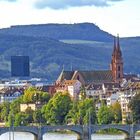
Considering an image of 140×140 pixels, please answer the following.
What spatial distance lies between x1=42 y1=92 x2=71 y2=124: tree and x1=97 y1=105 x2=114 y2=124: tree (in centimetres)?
485

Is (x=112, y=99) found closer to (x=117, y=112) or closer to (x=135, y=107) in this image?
(x=117, y=112)

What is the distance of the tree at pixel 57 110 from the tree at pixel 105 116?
4.85m

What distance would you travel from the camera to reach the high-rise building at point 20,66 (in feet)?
614

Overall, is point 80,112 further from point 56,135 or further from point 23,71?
point 23,71

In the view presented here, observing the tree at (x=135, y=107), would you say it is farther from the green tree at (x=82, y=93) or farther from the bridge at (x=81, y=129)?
the green tree at (x=82, y=93)

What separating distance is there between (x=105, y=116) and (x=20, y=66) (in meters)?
110

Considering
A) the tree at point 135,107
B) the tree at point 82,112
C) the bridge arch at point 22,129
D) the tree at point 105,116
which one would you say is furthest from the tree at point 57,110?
the bridge arch at point 22,129

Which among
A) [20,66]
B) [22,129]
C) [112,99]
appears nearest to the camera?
[22,129]

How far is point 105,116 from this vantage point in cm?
7869

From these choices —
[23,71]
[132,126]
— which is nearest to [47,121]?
[132,126]

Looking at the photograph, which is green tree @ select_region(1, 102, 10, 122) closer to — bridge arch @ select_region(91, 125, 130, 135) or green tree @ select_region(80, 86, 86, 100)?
green tree @ select_region(80, 86, 86, 100)

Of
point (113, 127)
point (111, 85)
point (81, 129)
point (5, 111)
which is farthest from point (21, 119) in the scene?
point (111, 85)

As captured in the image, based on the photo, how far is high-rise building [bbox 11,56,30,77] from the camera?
614ft

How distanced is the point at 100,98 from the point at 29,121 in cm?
1071
